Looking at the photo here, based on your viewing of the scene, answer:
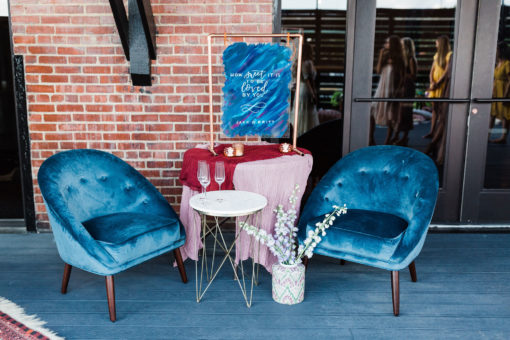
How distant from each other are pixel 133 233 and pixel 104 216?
1.13 feet

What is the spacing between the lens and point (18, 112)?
325 cm

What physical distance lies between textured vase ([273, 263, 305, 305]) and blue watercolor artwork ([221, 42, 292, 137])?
0.96 metres

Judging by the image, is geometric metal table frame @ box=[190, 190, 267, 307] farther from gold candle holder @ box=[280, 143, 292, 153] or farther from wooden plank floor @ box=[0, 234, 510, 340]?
gold candle holder @ box=[280, 143, 292, 153]

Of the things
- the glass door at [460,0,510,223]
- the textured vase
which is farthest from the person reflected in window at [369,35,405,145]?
the textured vase

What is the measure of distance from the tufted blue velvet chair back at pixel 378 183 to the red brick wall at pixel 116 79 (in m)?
1.14

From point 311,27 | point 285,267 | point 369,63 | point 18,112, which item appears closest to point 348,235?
point 285,267

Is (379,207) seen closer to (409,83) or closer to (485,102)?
(485,102)

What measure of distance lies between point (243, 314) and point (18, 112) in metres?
2.32

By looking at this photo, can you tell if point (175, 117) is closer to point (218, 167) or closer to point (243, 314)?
point (218, 167)

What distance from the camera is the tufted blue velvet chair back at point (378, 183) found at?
2.45m

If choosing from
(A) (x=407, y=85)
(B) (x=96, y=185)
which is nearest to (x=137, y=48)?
(B) (x=96, y=185)

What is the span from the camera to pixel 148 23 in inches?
115

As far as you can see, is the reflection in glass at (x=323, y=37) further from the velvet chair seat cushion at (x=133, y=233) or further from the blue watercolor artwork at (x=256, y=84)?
the velvet chair seat cushion at (x=133, y=233)

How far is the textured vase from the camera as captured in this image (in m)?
2.28
